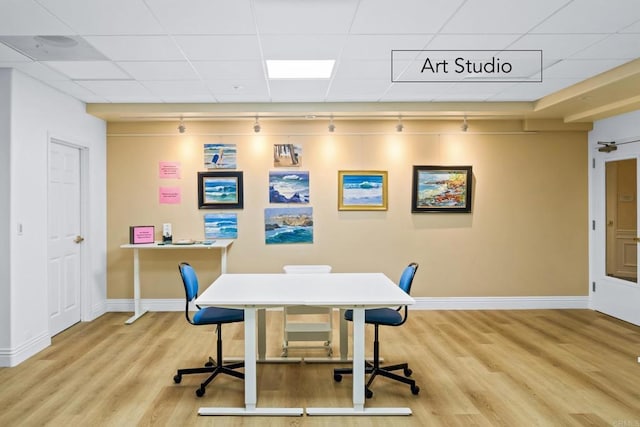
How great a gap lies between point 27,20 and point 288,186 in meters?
3.39

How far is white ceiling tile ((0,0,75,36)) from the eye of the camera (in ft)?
8.75

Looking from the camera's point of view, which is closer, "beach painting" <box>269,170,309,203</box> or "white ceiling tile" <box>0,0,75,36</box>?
"white ceiling tile" <box>0,0,75,36</box>

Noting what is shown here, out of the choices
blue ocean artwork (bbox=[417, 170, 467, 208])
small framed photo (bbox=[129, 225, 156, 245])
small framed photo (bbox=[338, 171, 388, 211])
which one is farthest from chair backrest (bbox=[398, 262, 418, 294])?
small framed photo (bbox=[129, 225, 156, 245])

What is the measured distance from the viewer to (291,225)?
579 centimetres

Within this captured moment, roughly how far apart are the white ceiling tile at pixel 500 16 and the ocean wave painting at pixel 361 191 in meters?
2.85

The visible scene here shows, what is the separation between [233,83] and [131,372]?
2.81m

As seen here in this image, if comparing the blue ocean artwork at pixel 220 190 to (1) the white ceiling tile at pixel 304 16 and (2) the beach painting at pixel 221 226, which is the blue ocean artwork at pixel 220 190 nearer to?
(2) the beach painting at pixel 221 226

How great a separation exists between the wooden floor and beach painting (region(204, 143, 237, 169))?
206cm

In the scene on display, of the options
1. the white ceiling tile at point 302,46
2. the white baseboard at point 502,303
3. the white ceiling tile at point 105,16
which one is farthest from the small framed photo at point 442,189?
the white ceiling tile at point 105,16

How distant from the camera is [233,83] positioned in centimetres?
438

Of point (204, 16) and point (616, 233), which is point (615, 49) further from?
point (204, 16)

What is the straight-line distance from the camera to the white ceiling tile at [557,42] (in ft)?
10.4

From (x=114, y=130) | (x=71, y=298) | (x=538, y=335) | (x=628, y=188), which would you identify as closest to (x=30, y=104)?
(x=114, y=130)

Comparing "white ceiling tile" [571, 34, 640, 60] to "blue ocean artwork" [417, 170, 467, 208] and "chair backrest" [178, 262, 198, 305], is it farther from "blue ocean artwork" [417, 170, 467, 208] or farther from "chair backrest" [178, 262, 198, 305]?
"chair backrest" [178, 262, 198, 305]
